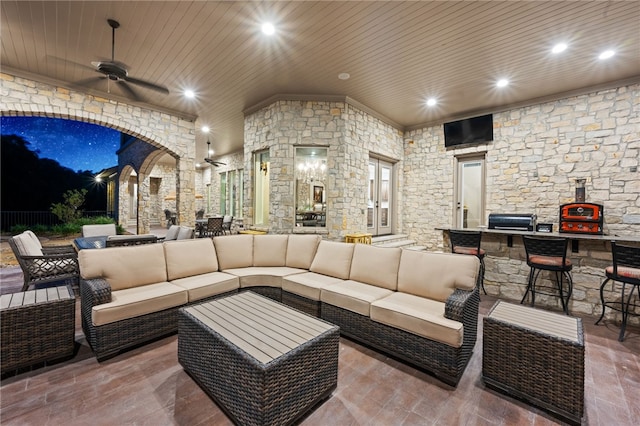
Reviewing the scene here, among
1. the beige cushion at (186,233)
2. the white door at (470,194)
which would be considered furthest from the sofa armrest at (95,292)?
the white door at (470,194)

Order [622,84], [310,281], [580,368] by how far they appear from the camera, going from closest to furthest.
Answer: [580,368]
[310,281]
[622,84]

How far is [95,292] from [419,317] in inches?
111

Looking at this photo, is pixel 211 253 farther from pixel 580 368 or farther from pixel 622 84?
pixel 622 84

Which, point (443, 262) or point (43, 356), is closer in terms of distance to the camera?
point (43, 356)

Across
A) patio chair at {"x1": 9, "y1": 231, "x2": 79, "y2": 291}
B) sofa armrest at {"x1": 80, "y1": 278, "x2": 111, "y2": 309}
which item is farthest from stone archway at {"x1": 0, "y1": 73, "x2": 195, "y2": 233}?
sofa armrest at {"x1": 80, "y1": 278, "x2": 111, "y2": 309}

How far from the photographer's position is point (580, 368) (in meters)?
1.62

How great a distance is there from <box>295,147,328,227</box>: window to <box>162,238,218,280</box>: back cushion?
7.65 feet

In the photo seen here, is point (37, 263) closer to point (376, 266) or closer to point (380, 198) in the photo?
point (376, 266)

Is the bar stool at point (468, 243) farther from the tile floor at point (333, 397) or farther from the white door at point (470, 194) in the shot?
the white door at point (470, 194)

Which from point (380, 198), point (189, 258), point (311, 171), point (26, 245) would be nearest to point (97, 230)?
point (26, 245)

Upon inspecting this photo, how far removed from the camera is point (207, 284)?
2.96 m

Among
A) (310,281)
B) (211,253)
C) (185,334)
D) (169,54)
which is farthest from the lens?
(169,54)

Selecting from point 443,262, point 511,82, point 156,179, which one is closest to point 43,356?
point 443,262

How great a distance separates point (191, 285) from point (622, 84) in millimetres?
7246
